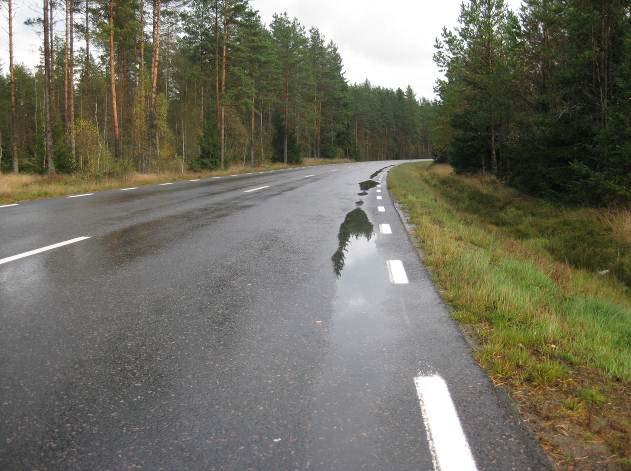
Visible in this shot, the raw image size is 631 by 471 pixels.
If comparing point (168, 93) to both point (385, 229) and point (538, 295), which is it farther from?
point (538, 295)

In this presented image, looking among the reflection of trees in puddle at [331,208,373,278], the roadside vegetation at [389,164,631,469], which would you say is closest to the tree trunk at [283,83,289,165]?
the reflection of trees in puddle at [331,208,373,278]

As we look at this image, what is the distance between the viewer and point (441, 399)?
2.99 metres

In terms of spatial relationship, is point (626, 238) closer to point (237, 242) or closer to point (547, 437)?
point (237, 242)

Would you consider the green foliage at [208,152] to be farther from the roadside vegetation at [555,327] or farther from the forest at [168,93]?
the roadside vegetation at [555,327]

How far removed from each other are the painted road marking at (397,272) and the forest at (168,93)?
17.8 m

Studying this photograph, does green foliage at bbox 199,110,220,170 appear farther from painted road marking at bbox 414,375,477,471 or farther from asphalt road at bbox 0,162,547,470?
painted road marking at bbox 414,375,477,471

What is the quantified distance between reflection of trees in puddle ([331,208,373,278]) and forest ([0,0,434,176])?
14.0m

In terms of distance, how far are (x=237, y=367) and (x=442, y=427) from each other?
54.7 inches

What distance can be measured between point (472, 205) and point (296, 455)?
18.0m

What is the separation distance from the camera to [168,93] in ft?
194

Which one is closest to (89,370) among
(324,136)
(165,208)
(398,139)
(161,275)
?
(161,275)

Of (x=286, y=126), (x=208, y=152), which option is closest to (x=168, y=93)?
(x=286, y=126)

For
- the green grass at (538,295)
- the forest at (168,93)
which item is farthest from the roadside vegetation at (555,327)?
the forest at (168,93)

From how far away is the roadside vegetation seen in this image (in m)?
2.72
